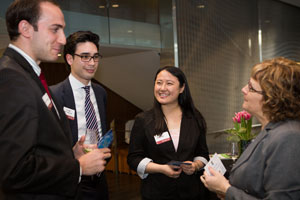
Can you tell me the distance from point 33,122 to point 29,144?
0.26 ft

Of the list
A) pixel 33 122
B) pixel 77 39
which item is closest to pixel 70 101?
pixel 77 39

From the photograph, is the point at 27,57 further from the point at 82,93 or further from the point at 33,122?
the point at 82,93

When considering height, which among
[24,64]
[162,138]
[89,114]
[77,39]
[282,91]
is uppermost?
[77,39]

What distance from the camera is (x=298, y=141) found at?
132cm

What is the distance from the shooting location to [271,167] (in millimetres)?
1320

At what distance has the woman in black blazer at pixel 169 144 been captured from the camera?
2250mm

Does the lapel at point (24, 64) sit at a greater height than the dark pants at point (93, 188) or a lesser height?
greater

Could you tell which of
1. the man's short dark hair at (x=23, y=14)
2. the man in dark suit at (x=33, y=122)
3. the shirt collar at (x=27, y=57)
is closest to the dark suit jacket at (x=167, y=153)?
the man in dark suit at (x=33, y=122)

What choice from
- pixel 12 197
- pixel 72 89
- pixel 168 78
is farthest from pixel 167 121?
pixel 12 197

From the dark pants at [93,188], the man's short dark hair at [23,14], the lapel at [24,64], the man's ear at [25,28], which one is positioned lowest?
the dark pants at [93,188]

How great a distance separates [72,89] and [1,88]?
1.04 m

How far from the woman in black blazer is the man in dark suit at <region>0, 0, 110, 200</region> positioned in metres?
0.93

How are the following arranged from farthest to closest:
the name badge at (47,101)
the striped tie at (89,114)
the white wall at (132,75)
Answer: the white wall at (132,75) < the striped tie at (89,114) < the name badge at (47,101)

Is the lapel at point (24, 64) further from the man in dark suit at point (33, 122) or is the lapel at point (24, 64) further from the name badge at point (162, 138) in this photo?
the name badge at point (162, 138)
